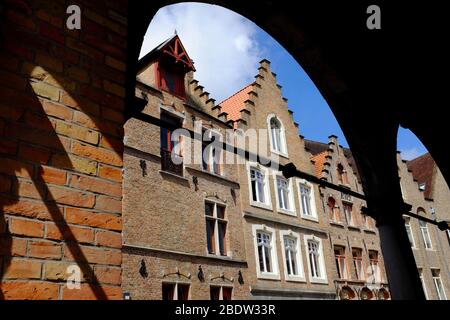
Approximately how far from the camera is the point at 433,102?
15.3ft

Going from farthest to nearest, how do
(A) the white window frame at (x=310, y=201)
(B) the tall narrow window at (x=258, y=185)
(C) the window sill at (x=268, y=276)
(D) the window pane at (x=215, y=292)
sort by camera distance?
(A) the white window frame at (x=310, y=201) → (B) the tall narrow window at (x=258, y=185) → (C) the window sill at (x=268, y=276) → (D) the window pane at (x=215, y=292)

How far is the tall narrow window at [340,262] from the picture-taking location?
67.6 ft

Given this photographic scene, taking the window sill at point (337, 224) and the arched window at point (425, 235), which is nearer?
the window sill at point (337, 224)

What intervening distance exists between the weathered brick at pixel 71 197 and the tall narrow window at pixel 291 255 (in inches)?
661

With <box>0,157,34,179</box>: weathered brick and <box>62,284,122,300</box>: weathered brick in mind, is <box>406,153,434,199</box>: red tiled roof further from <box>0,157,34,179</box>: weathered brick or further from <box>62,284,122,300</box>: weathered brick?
<box>0,157,34,179</box>: weathered brick

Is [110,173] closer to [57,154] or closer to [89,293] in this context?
[57,154]

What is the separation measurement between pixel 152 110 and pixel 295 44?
11.6m

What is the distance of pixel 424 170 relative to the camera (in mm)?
Answer: 31734

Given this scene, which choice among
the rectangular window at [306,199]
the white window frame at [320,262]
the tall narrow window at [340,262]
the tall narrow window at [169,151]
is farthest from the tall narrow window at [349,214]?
the tall narrow window at [169,151]

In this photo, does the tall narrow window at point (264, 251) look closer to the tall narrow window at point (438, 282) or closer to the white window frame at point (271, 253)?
the white window frame at point (271, 253)

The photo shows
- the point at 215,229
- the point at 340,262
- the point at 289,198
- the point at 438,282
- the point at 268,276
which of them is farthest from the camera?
the point at 438,282

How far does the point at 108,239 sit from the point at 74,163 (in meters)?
0.34

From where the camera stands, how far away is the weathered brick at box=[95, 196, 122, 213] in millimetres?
1670

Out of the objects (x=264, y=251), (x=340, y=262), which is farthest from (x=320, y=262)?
(x=264, y=251)
